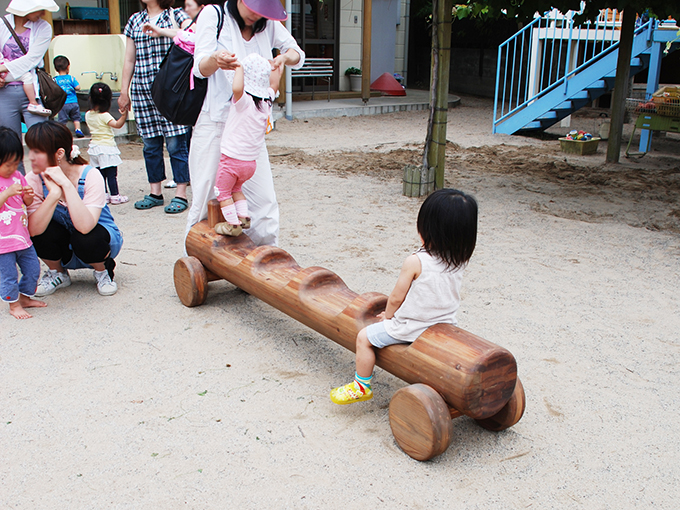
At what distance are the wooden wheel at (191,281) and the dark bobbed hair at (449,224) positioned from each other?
65.2 inches

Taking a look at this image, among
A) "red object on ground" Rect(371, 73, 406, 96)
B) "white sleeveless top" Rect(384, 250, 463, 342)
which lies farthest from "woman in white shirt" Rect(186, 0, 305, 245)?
"red object on ground" Rect(371, 73, 406, 96)

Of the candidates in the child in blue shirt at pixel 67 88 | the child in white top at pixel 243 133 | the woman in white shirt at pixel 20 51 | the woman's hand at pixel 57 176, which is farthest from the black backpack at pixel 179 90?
the child in blue shirt at pixel 67 88

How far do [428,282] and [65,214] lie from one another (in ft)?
7.97

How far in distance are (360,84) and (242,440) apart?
13.3 meters

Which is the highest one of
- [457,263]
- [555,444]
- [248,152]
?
[248,152]

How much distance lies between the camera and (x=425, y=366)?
2.30m

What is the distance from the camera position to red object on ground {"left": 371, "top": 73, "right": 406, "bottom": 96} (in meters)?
15.1

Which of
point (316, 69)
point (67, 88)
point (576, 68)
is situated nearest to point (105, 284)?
point (67, 88)

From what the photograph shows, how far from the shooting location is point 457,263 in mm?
2326

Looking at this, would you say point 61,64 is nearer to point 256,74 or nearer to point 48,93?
point 48,93

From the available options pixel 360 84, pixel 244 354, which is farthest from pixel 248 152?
pixel 360 84

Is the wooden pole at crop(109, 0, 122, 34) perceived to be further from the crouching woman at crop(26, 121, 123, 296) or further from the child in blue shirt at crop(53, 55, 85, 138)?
the crouching woman at crop(26, 121, 123, 296)

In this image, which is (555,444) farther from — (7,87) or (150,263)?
(7,87)

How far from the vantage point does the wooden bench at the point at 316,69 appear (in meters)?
13.6
